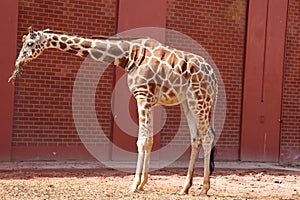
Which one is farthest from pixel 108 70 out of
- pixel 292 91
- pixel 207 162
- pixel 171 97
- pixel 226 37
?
pixel 292 91

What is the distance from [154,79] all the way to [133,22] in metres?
4.38

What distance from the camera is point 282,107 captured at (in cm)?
1400

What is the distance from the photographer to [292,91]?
1416 cm

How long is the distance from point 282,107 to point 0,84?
7.05 meters

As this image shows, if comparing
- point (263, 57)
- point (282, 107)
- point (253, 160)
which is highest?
point (263, 57)

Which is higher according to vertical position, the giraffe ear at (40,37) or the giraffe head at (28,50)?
the giraffe ear at (40,37)

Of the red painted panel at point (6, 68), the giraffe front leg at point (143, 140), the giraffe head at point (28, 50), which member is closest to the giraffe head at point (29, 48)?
the giraffe head at point (28, 50)

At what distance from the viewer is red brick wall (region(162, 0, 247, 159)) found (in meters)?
13.0

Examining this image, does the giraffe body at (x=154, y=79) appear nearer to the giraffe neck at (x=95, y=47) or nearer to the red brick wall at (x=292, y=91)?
the giraffe neck at (x=95, y=47)

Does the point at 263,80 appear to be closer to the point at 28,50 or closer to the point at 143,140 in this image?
the point at 143,140

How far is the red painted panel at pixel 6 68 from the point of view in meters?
10.7

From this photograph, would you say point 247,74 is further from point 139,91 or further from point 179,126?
point 139,91

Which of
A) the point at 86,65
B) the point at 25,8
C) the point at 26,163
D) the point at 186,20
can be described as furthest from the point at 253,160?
the point at 25,8

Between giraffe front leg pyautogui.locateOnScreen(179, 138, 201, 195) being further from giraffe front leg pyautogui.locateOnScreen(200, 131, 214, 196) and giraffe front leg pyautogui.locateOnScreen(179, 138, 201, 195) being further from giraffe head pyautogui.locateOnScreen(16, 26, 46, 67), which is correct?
giraffe head pyautogui.locateOnScreen(16, 26, 46, 67)
